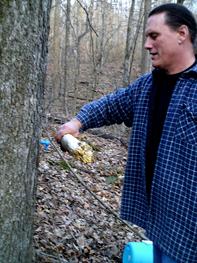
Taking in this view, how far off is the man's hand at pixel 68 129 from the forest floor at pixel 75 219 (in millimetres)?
1460

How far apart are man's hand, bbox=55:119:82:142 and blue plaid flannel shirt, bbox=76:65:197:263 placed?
15.6 inches

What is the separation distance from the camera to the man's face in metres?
2.55

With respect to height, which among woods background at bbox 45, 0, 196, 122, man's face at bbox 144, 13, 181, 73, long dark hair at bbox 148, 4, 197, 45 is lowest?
woods background at bbox 45, 0, 196, 122

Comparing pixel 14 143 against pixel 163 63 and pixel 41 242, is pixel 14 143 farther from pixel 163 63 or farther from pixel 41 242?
pixel 41 242

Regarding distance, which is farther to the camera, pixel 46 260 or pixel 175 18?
pixel 46 260

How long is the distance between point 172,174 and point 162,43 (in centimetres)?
81

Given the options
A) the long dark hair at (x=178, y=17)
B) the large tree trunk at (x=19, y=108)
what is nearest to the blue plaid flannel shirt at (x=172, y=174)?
the long dark hair at (x=178, y=17)

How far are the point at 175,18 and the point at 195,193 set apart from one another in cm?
109

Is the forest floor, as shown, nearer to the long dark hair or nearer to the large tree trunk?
the large tree trunk

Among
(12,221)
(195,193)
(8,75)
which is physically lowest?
(12,221)

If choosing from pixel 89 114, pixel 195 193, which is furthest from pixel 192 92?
pixel 89 114

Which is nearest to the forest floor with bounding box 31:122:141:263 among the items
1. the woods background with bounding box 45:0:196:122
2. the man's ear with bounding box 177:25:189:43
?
the man's ear with bounding box 177:25:189:43

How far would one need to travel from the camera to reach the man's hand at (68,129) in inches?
109

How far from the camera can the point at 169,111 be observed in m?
2.56
